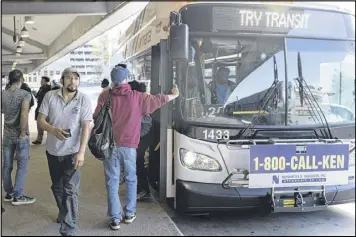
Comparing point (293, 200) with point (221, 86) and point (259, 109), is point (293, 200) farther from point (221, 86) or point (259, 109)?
point (221, 86)

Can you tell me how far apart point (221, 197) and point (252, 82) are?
3.71 feet

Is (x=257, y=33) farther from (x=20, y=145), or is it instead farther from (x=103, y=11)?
(x=103, y=11)

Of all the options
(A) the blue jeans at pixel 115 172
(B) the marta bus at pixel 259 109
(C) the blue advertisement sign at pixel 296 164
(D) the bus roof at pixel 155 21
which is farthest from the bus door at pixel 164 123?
(C) the blue advertisement sign at pixel 296 164

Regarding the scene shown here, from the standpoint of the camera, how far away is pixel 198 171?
13.0 ft

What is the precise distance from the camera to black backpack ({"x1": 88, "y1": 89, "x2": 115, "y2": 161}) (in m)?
3.78

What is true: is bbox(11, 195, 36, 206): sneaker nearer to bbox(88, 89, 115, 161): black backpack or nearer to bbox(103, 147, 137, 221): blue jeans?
bbox(103, 147, 137, 221): blue jeans

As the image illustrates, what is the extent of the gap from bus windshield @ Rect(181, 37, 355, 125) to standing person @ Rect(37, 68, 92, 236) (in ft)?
3.30

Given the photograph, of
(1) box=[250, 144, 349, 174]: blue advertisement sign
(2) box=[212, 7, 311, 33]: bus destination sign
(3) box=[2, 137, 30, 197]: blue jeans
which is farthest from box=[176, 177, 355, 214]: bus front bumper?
(3) box=[2, 137, 30, 197]: blue jeans

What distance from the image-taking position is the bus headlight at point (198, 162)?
12.9 feet

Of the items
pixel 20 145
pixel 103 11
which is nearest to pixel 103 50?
pixel 103 11

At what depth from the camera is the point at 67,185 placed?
371 cm

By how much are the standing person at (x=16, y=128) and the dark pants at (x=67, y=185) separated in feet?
3.16

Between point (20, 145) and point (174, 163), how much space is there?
69.1 inches

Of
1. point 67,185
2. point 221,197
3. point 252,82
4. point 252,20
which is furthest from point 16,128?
point 252,20
